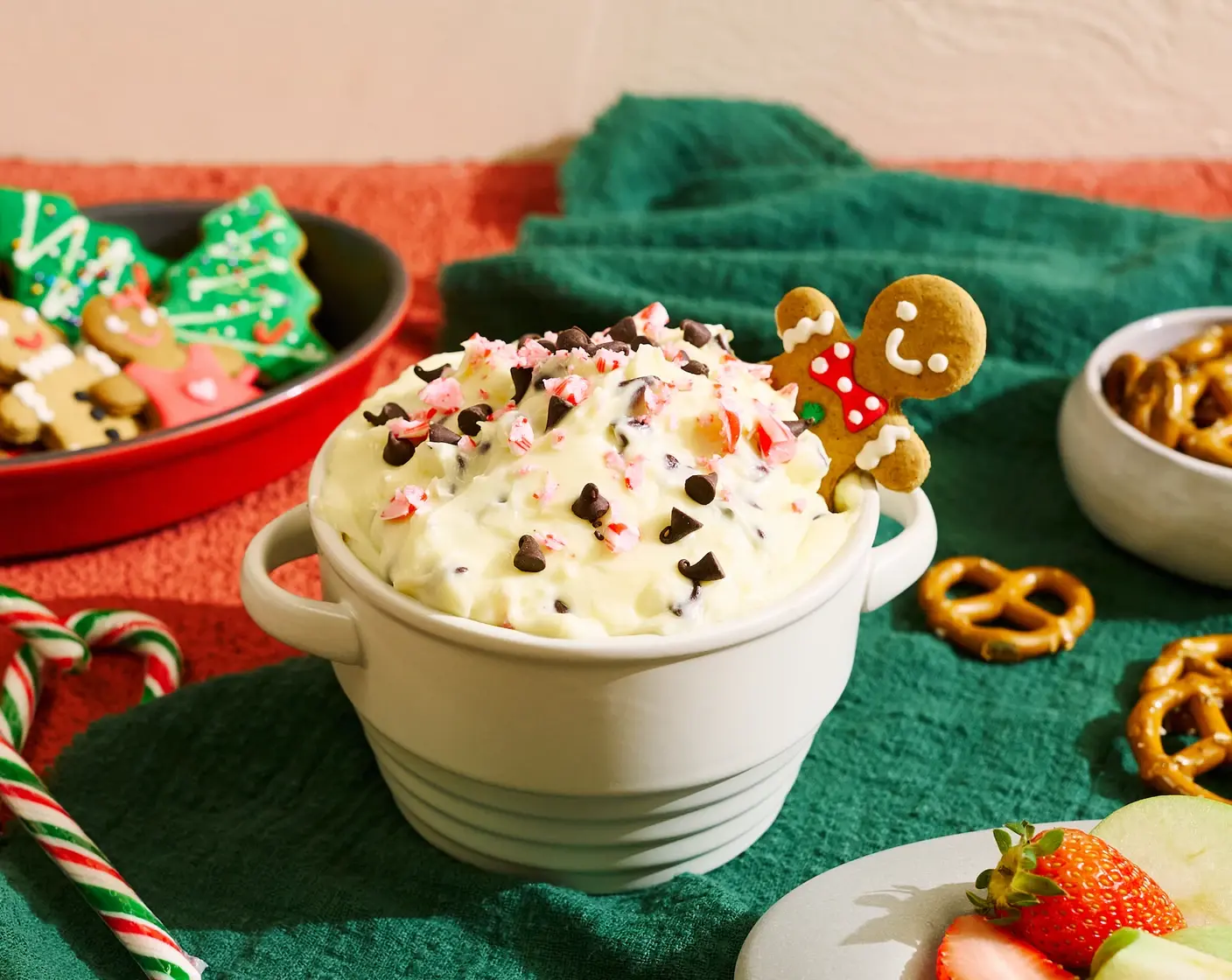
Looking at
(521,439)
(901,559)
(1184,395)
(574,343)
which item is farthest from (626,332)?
(1184,395)

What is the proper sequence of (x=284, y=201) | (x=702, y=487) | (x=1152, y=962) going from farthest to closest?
(x=284, y=201), (x=702, y=487), (x=1152, y=962)

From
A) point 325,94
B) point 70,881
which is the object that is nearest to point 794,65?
point 325,94

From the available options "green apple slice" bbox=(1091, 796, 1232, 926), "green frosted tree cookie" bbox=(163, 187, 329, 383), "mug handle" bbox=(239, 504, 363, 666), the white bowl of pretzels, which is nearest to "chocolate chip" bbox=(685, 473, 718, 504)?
"mug handle" bbox=(239, 504, 363, 666)

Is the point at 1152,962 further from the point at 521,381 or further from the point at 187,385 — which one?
the point at 187,385

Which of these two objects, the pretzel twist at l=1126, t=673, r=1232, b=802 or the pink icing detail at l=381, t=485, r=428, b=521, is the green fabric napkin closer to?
the pretzel twist at l=1126, t=673, r=1232, b=802

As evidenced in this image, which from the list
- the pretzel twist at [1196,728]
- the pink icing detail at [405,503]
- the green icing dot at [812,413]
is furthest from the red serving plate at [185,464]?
the pretzel twist at [1196,728]

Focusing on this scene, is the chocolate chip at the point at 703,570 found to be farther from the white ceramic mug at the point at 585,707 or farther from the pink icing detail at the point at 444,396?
the pink icing detail at the point at 444,396
